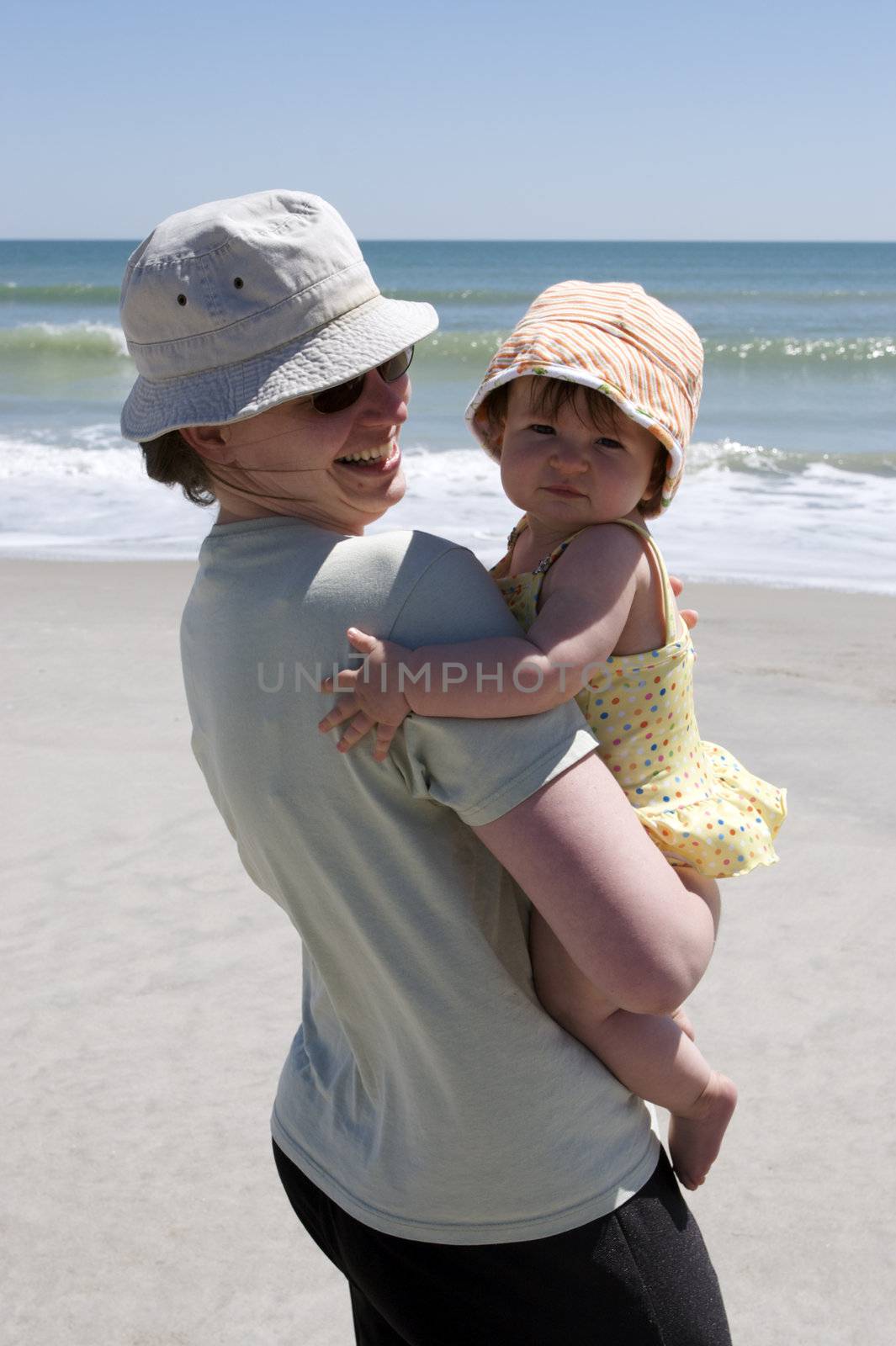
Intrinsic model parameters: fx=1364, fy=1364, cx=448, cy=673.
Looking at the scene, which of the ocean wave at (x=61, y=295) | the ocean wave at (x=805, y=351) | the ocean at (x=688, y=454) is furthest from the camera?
the ocean wave at (x=61, y=295)

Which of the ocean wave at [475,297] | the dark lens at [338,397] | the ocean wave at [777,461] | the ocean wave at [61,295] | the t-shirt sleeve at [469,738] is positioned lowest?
the ocean wave at [61,295]

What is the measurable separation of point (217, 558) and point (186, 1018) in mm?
2278

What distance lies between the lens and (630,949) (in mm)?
1254

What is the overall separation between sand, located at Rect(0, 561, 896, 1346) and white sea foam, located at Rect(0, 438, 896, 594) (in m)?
2.65

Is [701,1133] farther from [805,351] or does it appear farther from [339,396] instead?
[805,351]

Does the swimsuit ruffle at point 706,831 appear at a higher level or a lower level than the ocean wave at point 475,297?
higher

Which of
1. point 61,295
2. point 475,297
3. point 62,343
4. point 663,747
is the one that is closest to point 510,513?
point 663,747

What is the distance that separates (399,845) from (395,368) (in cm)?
56

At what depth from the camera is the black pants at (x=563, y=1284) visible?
1364 millimetres

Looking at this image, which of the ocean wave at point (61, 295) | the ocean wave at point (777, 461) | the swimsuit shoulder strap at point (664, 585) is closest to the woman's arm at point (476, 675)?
the swimsuit shoulder strap at point (664, 585)

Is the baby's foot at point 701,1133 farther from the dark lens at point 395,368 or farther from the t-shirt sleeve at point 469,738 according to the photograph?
the dark lens at point 395,368

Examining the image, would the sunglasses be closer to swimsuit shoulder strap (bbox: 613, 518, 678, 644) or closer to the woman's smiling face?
the woman's smiling face

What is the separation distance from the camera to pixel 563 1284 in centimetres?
136

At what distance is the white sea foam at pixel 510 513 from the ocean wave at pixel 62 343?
994 cm
